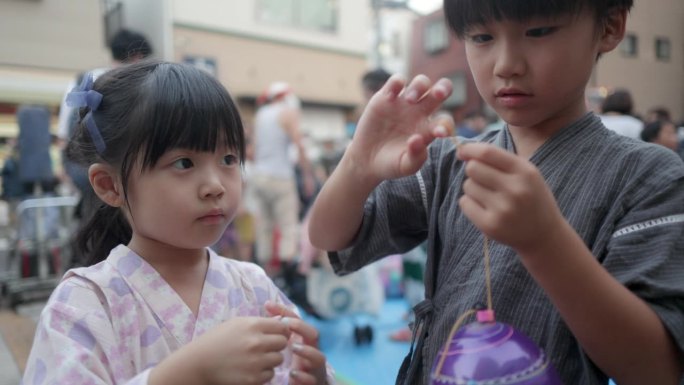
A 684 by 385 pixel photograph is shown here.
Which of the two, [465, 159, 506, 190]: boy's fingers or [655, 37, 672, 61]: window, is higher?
[655, 37, 672, 61]: window

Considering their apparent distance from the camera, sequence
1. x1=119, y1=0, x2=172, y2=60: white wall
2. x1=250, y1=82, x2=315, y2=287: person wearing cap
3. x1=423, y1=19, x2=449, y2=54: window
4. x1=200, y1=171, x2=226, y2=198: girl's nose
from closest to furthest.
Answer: x1=200, y1=171, x2=226, y2=198: girl's nose
x1=119, y1=0, x2=172, y2=60: white wall
x1=250, y1=82, x2=315, y2=287: person wearing cap
x1=423, y1=19, x2=449, y2=54: window

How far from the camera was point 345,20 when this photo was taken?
44.0ft

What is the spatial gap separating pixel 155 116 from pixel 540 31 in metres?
0.68

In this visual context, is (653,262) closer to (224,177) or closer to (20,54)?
(224,177)

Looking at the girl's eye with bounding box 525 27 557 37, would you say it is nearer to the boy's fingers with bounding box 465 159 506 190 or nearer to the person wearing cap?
the boy's fingers with bounding box 465 159 506 190

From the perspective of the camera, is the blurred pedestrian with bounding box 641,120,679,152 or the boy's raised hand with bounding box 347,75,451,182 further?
the blurred pedestrian with bounding box 641,120,679,152

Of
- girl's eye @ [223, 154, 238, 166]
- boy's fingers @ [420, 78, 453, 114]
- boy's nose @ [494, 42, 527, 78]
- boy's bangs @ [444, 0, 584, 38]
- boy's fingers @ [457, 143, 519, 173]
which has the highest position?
boy's bangs @ [444, 0, 584, 38]

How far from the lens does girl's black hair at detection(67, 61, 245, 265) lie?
97cm

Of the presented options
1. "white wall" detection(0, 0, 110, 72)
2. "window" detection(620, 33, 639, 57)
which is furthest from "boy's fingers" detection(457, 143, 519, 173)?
"white wall" detection(0, 0, 110, 72)

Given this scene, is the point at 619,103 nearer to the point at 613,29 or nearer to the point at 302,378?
the point at 613,29

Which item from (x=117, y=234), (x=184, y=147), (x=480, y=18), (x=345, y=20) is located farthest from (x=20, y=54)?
(x=345, y=20)

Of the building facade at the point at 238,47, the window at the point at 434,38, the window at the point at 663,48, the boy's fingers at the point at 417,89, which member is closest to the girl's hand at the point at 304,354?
the boy's fingers at the point at 417,89

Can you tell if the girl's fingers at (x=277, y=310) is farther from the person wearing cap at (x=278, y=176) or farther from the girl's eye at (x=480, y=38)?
the person wearing cap at (x=278, y=176)

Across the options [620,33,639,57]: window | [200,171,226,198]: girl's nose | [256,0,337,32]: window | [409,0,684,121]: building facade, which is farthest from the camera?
[256,0,337,32]: window
